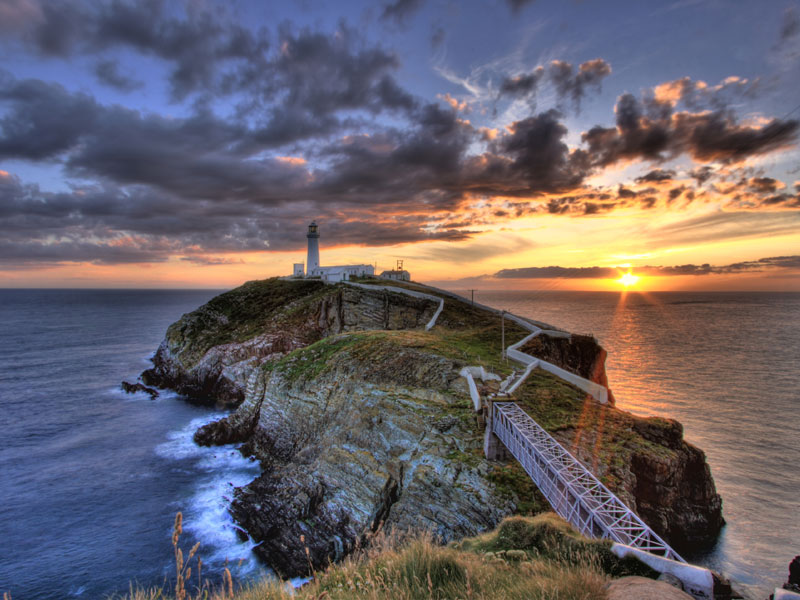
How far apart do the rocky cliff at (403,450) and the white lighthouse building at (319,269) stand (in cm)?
3726

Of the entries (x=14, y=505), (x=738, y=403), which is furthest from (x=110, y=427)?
(x=738, y=403)

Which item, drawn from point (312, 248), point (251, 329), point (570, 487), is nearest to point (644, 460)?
point (570, 487)

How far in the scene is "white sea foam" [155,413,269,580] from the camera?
22391 mm

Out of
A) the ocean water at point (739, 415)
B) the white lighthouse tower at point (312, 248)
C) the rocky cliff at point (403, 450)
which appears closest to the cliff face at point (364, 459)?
the rocky cliff at point (403, 450)

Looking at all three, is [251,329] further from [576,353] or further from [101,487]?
[576,353]

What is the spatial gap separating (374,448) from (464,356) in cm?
1152

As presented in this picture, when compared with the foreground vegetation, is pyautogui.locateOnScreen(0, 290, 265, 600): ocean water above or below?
below

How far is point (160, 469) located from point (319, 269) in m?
53.0

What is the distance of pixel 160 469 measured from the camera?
32469 millimetres

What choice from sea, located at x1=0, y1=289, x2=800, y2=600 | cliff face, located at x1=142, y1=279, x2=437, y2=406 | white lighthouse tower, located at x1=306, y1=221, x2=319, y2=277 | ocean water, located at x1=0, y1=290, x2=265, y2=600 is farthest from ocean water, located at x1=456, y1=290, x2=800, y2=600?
white lighthouse tower, located at x1=306, y1=221, x2=319, y2=277

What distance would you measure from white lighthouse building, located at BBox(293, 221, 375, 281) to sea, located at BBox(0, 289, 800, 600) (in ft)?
114

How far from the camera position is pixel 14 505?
2741 centimetres

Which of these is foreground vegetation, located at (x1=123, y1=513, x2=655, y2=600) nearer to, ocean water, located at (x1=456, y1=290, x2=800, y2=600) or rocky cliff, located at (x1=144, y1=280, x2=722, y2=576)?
ocean water, located at (x1=456, y1=290, x2=800, y2=600)

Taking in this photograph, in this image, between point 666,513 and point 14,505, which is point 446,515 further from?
point 14,505
